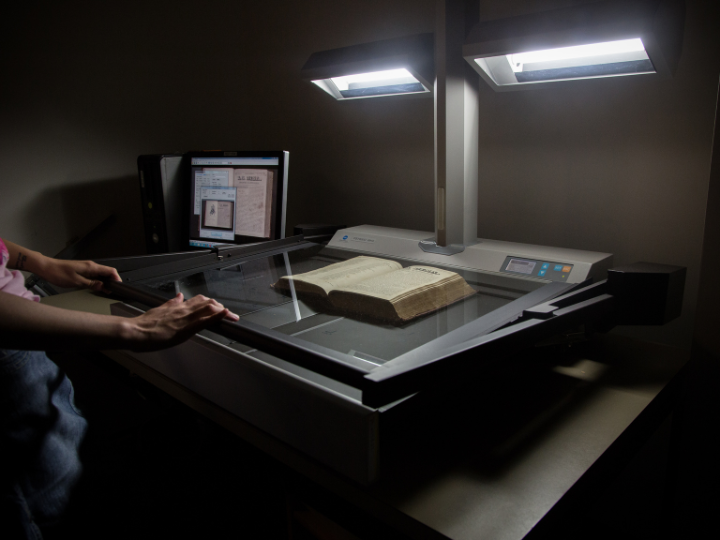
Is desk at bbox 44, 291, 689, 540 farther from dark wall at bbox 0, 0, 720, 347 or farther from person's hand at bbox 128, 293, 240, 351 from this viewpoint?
dark wall at bbox 0, 0, 720, 347

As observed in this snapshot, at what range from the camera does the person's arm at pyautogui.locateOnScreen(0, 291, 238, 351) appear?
2.01ft

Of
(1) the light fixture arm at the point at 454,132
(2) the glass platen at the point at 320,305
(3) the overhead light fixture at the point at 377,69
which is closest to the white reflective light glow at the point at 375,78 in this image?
(3) the overhead light fixture at the point at 377,69

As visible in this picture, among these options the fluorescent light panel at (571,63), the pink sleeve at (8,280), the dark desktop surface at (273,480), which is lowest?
the dark desktop surface at (273,480)

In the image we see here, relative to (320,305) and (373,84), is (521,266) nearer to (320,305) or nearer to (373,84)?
(320,305)

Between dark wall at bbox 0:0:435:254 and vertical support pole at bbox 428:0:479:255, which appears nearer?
vertical support pole at bbox 428:0:479:255

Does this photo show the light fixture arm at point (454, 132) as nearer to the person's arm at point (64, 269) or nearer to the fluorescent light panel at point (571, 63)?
the fluorescent light panel at point (571, 63)

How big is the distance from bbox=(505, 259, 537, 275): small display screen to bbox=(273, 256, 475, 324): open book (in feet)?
0.48

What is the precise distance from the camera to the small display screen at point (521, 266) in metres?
1.02

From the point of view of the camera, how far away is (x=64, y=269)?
3.32 feet

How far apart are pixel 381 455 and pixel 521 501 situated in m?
0.19

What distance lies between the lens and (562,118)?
1.25 m

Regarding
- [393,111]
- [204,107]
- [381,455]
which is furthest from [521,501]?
[204,107]

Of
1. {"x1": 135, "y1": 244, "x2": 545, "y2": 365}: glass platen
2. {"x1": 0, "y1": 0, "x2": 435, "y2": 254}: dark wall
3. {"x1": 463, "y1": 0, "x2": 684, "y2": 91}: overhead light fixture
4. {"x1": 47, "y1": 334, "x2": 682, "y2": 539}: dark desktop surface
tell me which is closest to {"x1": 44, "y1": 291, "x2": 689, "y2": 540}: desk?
{"x1": 47, "y1": 334, "x2": 682, "y2": 539}: dark desktop surface

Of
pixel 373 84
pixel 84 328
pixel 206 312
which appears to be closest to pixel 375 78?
pixel 373 84
